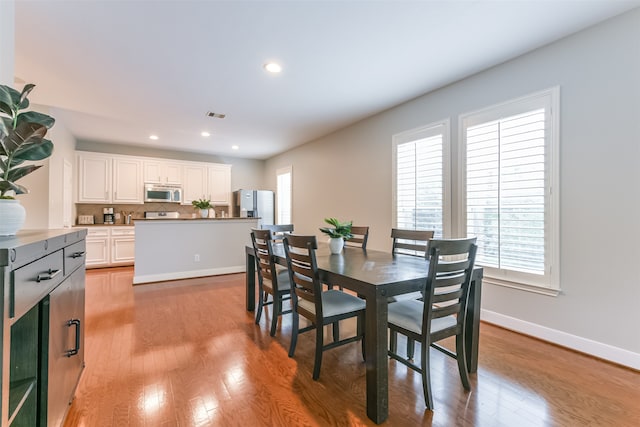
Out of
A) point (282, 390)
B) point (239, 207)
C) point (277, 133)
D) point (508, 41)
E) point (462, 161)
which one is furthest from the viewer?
point (239, 207)

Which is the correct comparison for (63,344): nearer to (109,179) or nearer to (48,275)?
(48,275)

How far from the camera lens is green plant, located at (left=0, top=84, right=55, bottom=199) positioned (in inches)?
48.2

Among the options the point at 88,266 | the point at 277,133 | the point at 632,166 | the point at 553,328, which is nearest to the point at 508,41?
the point at 632,166

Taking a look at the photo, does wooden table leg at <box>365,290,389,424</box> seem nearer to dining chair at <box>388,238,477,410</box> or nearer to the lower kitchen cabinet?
dining chair at <box>388,238,477,410</box>

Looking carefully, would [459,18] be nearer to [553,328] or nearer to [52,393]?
[553,328]

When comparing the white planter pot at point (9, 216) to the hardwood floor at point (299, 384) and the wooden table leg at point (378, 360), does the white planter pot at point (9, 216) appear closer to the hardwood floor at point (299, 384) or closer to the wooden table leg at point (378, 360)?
the hardwood floor at point (299, 384)

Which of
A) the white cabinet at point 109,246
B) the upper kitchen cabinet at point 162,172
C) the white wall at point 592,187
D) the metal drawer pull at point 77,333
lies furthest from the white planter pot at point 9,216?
the upper kitchen cabinet at point 162,172

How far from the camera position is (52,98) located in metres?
3.61

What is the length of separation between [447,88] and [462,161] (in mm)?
890

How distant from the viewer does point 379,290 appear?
157 centimetres

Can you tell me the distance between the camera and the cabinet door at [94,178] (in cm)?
565

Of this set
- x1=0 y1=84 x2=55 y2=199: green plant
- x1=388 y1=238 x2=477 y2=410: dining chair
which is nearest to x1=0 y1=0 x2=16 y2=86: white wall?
x1=0 y1=84 x2=55 y2=199: green plant

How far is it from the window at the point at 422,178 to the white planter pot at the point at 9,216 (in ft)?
11.3

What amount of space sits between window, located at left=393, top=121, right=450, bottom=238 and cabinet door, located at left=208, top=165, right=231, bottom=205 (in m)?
4.64
